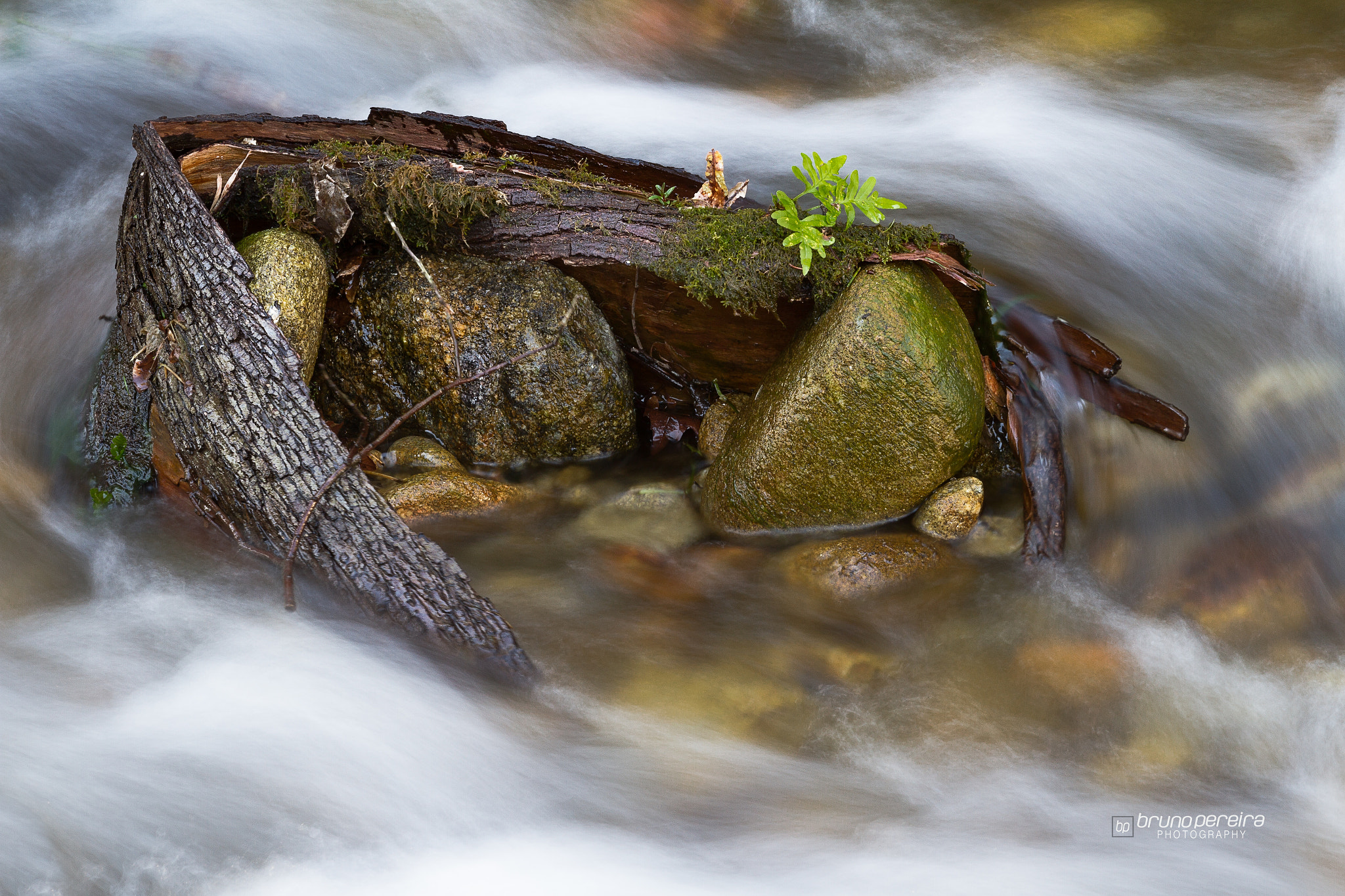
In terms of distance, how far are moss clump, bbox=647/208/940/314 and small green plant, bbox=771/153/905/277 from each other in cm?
7

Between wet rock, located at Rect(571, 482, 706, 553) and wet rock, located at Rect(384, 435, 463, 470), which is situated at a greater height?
wet rock, located at Rect(384, 435, 463, 470)

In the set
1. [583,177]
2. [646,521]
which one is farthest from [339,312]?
[646,521]

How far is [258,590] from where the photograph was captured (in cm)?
372

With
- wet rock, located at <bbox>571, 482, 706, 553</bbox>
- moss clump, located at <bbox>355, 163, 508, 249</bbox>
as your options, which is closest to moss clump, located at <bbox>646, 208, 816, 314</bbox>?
moss clump, located at <bbox>355, 163, 508, 249</bbox>

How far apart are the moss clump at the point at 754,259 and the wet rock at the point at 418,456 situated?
1403mm

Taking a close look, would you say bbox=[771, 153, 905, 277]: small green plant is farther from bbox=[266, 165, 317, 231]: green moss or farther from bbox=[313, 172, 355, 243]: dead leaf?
bbox=[266, 165, 317, 231]: green moss

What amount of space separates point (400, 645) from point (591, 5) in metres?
5.81

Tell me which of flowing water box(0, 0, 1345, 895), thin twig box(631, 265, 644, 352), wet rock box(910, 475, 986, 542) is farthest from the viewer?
thin twig box(631, 265, 644, 352)

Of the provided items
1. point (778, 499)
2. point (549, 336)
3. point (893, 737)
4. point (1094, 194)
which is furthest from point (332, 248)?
point (1094, 194)

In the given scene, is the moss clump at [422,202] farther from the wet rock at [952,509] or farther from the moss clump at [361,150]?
the wet rock at [952,509]

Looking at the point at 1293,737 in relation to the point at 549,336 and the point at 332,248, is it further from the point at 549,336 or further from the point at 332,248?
the point at 332,248

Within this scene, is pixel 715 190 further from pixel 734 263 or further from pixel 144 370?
pixel 144 370

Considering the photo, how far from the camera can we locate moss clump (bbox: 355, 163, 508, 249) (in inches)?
166

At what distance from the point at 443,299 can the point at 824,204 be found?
5.97 feet
